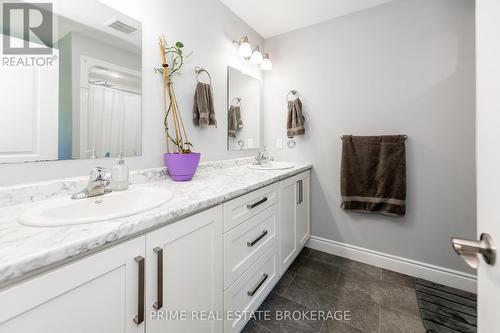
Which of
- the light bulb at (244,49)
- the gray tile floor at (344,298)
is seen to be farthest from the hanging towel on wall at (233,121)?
the gray tile floor at (344,298)

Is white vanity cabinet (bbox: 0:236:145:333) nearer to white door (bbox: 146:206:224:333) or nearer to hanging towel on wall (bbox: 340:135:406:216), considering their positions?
white door (bbox: 146:206:224:333)

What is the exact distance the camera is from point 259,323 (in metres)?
1.29

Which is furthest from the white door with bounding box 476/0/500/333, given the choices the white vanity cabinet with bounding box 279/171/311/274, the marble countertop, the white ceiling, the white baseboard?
the white ceiling

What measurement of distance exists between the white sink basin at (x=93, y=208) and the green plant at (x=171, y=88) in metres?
0.46

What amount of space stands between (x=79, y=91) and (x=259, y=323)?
1602 mm

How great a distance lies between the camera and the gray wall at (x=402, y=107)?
1.55m

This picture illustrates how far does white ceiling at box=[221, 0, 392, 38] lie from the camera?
1.79m

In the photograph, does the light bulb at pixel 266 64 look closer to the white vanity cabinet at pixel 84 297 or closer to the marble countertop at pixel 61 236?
the marble countertop at pixel 61 236

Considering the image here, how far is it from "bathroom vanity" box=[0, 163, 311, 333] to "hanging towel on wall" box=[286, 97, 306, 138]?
2.99 feet

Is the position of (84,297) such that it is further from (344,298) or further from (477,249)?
(344,298)

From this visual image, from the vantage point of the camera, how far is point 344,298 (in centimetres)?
149

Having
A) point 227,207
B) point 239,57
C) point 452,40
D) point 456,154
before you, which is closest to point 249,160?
point 239,57

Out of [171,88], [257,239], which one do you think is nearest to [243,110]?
[171,88]

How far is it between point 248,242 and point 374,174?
4.34 ft
